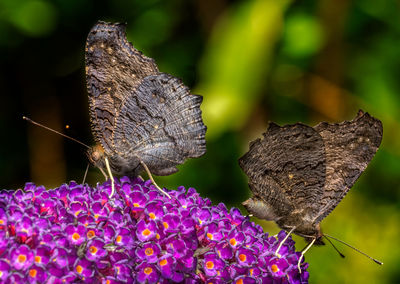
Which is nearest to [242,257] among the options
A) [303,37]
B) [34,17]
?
[303,37]

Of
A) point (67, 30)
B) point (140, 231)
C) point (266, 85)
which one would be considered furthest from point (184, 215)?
point (67, 30)

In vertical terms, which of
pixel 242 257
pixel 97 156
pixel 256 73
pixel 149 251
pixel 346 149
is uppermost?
pixel 256 73

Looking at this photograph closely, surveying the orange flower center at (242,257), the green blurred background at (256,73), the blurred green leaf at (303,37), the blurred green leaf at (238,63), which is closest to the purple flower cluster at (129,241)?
the orange flower center at (242,257)

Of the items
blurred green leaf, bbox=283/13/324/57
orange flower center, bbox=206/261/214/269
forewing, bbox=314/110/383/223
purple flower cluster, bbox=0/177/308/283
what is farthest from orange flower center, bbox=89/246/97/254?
blurred green leaf, bbox=283/13/324/57

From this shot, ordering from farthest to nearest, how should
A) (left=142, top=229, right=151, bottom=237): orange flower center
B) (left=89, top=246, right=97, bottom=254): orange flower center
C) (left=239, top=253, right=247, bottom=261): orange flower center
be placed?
(left=239, top=253, right=247, bottom=261): orange flower center, (left=142, top=229, right=151, bottom=237): orange flower center, (left=89, top=246, right=97, bottom=254): orange flower center

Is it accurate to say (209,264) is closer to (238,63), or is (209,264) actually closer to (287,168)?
(287,168)

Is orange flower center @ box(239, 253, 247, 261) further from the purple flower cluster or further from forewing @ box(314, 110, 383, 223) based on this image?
forewing @ box(314, 110, 383, 223)
